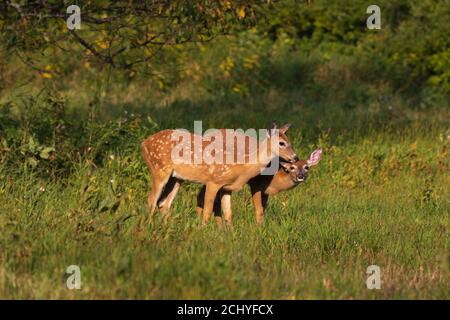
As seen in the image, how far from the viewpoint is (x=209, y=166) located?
10.9m

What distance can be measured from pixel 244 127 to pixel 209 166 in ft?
19.2

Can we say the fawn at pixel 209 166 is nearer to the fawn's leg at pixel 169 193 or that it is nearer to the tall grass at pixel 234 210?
the fawn's leg at pixel 169 193

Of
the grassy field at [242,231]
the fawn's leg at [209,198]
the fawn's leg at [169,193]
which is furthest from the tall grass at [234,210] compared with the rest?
the fawn's leg at [209,198]

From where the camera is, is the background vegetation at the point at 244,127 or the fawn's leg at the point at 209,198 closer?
the background vegetation at the point at 244,127

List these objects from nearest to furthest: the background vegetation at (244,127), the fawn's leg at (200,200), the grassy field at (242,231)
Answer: the grassy field at (242,231), the background vegetation at (244,127), the fawn's leg at (200,200)

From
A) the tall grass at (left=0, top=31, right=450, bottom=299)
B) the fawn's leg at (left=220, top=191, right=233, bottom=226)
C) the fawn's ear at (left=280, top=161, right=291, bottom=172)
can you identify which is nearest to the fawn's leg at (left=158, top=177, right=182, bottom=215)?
the tall grass at (left=0, top=31, right=450, bottom=299)

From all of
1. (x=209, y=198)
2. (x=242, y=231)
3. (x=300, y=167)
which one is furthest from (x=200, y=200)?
(x=242, y=231)

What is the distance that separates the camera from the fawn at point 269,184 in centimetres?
1090

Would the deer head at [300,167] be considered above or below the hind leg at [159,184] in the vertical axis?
above

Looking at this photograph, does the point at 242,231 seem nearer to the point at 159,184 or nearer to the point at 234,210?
the point at 159,184

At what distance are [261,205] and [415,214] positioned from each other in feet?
6.01
